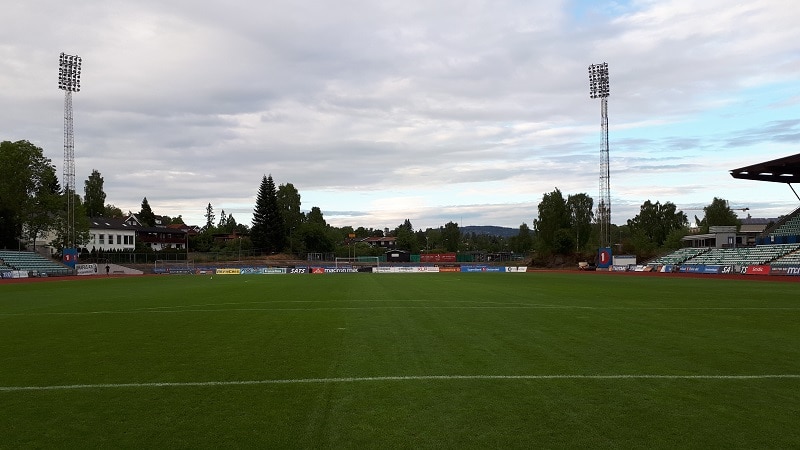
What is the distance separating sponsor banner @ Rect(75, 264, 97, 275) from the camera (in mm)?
61719

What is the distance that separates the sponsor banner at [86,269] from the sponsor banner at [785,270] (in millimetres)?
68997

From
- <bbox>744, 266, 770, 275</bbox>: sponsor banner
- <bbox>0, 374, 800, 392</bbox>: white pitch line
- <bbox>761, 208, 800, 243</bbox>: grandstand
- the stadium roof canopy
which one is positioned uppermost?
the stadium roof canopy

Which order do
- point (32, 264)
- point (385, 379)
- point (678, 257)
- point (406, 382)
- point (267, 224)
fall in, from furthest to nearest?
point (267, 224) < point (678, 257) < point (32, 264) < point (385, 379) < point (406, 382)

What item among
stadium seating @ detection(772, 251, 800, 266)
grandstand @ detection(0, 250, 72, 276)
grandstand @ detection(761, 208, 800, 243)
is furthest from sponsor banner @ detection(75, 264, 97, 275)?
grandstand @ detection(761, 208, 800, 243)

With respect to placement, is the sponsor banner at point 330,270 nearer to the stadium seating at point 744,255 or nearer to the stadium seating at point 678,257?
the stadium seating at point 678,257

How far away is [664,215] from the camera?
11581 cm

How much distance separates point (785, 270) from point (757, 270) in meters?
3.84

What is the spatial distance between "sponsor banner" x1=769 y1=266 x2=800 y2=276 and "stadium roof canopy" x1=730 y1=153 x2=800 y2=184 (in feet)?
32.3

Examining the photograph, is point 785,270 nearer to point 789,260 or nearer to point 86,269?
point 789,260

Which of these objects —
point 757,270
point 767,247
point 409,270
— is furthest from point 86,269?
point 767,247

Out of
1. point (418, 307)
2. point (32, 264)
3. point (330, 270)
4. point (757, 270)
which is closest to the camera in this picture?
point (418, 307)

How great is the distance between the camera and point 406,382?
8.14 meters

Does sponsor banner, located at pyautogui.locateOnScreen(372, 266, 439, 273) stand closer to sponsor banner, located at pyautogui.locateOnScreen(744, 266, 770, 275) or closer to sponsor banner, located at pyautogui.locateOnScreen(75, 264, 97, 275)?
sponsor banner, located at pyautogui.locateOnScreen(75, 264, 97, 275)

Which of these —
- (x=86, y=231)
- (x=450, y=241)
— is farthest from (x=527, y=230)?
(x=86, y=231)
